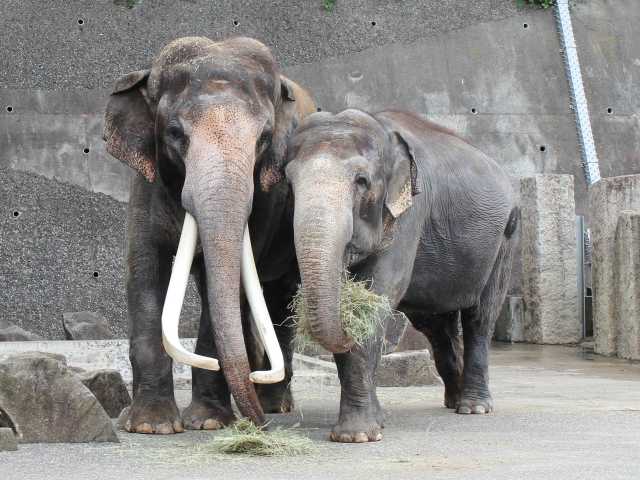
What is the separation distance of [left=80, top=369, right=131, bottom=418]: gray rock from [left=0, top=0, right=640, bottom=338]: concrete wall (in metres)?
7.51

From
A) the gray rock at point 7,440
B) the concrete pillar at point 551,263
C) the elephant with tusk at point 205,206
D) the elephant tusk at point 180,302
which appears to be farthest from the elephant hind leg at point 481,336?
the concrete pillar at point 551,263

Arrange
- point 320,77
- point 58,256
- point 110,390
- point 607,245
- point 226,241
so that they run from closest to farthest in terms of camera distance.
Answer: point 226,241, point 110,390, point 607,245, point 58,256, point 320,77

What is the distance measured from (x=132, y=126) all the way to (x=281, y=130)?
0.64 m

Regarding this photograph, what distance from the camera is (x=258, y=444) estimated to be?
4.68m

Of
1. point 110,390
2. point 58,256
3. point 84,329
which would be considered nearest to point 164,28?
point 58,256

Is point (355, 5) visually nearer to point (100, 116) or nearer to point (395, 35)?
point (395, 35)

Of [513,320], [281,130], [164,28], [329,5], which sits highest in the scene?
[329,5]

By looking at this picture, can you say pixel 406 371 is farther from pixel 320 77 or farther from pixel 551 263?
pixel 320 77

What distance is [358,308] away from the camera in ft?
16.6

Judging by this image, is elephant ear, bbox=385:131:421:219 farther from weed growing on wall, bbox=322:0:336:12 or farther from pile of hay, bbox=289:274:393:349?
weed growing on wall, bbox=322:0:336:12

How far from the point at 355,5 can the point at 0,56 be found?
4212 mm

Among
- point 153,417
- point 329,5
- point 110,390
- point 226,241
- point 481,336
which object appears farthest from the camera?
point 329,5

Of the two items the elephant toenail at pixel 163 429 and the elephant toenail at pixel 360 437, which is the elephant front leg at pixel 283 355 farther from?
the elephant toenail at pixel 360 437

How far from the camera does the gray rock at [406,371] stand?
26.1ft
